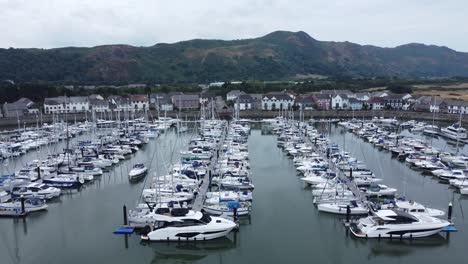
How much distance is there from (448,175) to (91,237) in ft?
87.9

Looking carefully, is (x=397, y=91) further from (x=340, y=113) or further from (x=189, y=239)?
(x=189, y=239)

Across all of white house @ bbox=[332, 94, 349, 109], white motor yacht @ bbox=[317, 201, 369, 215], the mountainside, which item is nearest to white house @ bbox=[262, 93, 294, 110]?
white house @ bbox=[332, 94, 349, 109]

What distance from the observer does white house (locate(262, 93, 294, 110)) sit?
74.8 metres

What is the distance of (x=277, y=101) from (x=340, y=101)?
509 inches

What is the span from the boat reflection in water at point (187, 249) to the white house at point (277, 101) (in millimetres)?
56545

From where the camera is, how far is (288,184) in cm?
2930

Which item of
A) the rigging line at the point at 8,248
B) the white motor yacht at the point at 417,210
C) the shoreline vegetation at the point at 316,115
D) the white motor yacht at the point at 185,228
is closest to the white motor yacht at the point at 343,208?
the white motor yacht at the point at 417,210

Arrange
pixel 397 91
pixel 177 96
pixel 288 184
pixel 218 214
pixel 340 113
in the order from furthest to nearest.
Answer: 1. pixel 397 91
2. pixel 177 96
3. pixel 340 113
4. pixel 288 184
5. pixel 218 214

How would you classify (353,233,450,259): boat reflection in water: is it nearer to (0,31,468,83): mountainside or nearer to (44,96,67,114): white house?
(44,96,67,114): white house

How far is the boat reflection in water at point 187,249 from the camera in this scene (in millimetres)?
18609

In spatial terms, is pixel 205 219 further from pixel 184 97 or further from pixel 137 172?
pixel 184 97

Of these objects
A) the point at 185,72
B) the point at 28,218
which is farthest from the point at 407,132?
the point at 185,72

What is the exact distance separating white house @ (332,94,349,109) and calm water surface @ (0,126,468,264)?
4799cm

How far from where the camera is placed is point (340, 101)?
75312 mm
